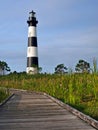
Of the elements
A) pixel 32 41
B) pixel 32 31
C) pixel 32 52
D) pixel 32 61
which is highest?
pixel 32 31

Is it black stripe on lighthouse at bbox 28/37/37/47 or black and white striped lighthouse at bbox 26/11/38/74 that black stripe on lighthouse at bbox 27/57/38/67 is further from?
black stripe on lighthouse at bbox 28/37/37/47

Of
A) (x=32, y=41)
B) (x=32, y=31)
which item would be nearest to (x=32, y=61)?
(x=32, y=41)

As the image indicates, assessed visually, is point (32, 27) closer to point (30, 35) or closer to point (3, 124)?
point (30, 35)

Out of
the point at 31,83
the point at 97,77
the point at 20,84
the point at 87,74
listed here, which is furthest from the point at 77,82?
the point at 20,84

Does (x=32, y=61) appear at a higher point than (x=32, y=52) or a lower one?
lower

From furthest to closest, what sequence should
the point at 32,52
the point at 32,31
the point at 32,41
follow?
1. the point at 32,31
2. the point at 32,41
3. the point at 32,52

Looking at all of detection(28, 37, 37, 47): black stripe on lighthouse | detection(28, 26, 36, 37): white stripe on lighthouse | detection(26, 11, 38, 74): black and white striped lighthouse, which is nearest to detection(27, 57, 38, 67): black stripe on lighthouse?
detection(26, 11, 38, 74): black and white striped lighthouse

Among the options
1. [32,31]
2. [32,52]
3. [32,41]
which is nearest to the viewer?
[32,52]

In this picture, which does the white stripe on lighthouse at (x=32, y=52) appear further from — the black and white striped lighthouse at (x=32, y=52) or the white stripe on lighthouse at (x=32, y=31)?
the white stripe on lighthouse at (x=32, y=31)

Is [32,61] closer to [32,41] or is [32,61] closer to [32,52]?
[32,52]

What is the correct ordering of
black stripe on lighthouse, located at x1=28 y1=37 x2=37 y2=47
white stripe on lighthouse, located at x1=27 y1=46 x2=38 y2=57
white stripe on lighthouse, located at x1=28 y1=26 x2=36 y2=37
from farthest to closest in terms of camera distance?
white stripe on lighthouse, located at x1=28 y1=26 x2=36 y2=37 < black stripe on lighthouse, located at x1=28 y1=37 x2=37 y2=47 < white stripe on lighthouse, located at x1=27 y1=46 x2=38 y2=57

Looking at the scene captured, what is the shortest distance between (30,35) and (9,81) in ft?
19.1

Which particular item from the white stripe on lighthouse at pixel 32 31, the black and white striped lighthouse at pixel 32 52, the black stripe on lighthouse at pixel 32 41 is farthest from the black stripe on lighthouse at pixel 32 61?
the white stripe on lighthouse at pixel 32 31

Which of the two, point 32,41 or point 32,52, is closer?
point 32,52
